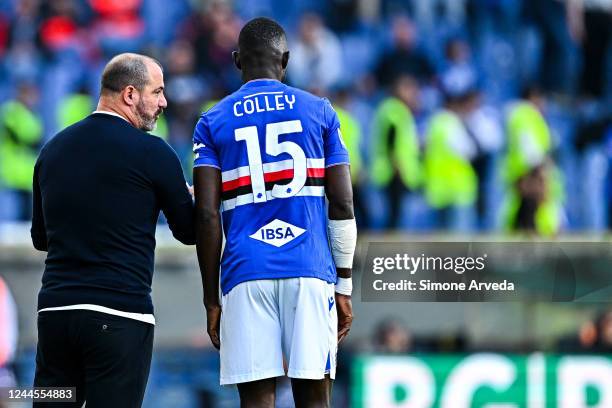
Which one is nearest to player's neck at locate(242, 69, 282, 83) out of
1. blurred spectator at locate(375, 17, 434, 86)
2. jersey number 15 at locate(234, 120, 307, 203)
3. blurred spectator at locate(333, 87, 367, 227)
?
jersey number 15 at locate(234, 120, 307, 203)

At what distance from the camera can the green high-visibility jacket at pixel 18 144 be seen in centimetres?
1270

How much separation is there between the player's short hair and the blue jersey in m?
0.19

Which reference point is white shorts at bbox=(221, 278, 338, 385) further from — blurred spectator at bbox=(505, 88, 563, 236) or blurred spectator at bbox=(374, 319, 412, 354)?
blurred spectator at bbox=(505, 88, 563, 236)

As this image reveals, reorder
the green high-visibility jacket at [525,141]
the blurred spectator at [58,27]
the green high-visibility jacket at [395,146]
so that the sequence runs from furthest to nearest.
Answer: the blurred spectator at [58,27], the green high-visibility jacket at [525,141], the green high-visibility jacket at [395,146]

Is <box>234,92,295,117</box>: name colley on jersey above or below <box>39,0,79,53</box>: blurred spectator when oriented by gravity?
below

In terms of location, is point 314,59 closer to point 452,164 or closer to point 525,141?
point 452,164

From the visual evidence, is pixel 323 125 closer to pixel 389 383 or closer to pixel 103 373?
pixel 103 373

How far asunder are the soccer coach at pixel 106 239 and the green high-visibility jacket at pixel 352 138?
25.7 ft

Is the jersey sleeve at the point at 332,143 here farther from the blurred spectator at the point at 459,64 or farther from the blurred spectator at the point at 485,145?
the blurred spectator at the point at 459,64

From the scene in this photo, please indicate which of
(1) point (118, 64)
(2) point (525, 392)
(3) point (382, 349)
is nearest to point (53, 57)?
(3) point (382, 349)

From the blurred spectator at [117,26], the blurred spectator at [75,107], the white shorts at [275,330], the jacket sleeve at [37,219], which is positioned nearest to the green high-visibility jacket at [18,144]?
the blurred spectator at [75,107]

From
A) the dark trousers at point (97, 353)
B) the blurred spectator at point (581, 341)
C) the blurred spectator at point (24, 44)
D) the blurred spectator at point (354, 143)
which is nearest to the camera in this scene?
the dark trousers at point (97, 353)

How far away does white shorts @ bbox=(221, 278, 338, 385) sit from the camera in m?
5.06

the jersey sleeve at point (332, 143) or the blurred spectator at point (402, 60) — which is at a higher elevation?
the blurred spectator at point (402, 60)
